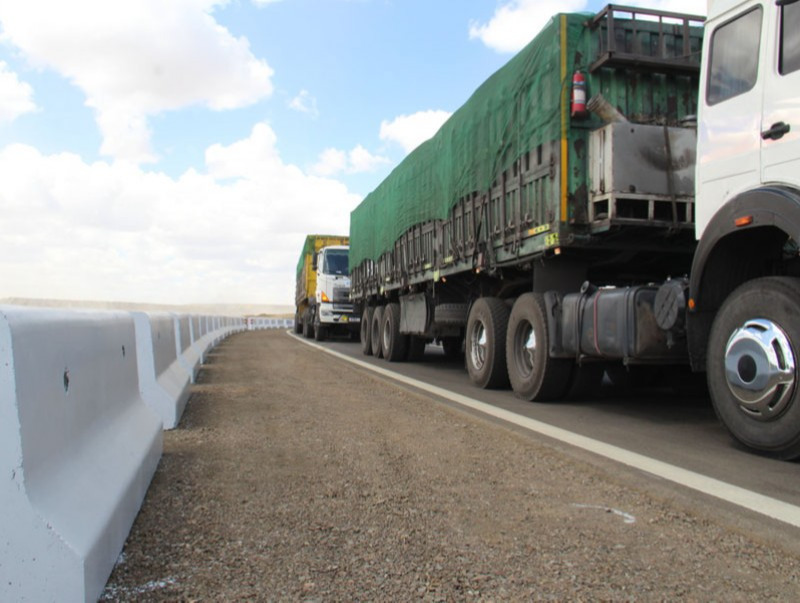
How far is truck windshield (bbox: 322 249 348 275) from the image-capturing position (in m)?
23.1

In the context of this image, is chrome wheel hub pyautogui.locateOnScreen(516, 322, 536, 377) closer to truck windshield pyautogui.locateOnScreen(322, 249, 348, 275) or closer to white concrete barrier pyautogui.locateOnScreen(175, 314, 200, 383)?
white concrete barrier pyautogui.locateOnScreen(175, 314, 200, 383)

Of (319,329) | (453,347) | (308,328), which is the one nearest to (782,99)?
(453,347)

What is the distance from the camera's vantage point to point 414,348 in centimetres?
1367

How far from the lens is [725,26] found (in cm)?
500

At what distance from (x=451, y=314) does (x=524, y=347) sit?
323 cm

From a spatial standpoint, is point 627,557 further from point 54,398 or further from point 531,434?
point 531,434

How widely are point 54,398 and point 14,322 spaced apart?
0.42 metres

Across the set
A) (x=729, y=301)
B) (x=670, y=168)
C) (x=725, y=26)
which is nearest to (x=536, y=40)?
(x=670, y=168)

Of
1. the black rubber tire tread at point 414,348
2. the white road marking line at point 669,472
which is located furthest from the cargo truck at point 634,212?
the black rubber tire tread at point 414,348

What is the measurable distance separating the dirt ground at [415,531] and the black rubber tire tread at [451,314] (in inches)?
217

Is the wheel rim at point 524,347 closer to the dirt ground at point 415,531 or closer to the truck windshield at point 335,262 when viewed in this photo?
the dirt ground at point 415,531

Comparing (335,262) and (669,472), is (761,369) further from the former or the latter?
(335,262)

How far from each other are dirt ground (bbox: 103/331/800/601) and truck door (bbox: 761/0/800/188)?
2.26 metres

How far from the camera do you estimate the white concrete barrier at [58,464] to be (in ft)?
6.44
